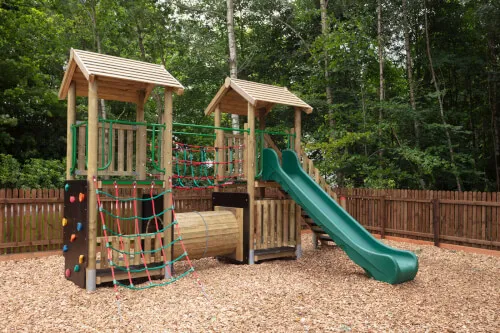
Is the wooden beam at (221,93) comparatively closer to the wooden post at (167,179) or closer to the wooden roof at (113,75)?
the wooden roof at (113,75)

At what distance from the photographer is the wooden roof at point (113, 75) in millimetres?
6508

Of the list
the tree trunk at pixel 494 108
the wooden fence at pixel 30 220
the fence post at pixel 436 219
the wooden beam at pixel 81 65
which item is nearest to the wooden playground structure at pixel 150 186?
the wooden beam at pixel 81 65

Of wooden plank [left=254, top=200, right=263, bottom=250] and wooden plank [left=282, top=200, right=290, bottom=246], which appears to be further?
wooden plank [left=282, top=200, right=290, bottom=246]

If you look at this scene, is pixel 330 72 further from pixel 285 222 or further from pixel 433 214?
pixel 285 222

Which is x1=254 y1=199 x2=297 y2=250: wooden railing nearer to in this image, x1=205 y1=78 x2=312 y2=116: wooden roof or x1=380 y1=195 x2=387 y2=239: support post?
x1=205 y1=78 x2=312 y2=116: wooden roof

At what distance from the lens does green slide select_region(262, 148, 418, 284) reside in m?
6.86

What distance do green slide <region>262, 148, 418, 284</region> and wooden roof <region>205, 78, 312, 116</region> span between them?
3.48 feet

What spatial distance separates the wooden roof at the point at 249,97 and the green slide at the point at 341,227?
1059mm

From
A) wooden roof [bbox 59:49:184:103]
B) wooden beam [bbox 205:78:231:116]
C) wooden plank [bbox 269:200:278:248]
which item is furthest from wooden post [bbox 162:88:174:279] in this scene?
wooden plank [bbox 269:200:278:248]

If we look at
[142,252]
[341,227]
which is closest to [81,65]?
[142,252]

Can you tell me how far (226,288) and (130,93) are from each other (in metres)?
4.15

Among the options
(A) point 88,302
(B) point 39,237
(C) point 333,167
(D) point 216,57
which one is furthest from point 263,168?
(D) point 216,57

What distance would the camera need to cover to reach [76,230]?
21.6ft

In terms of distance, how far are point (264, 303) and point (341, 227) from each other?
8.84 ft
